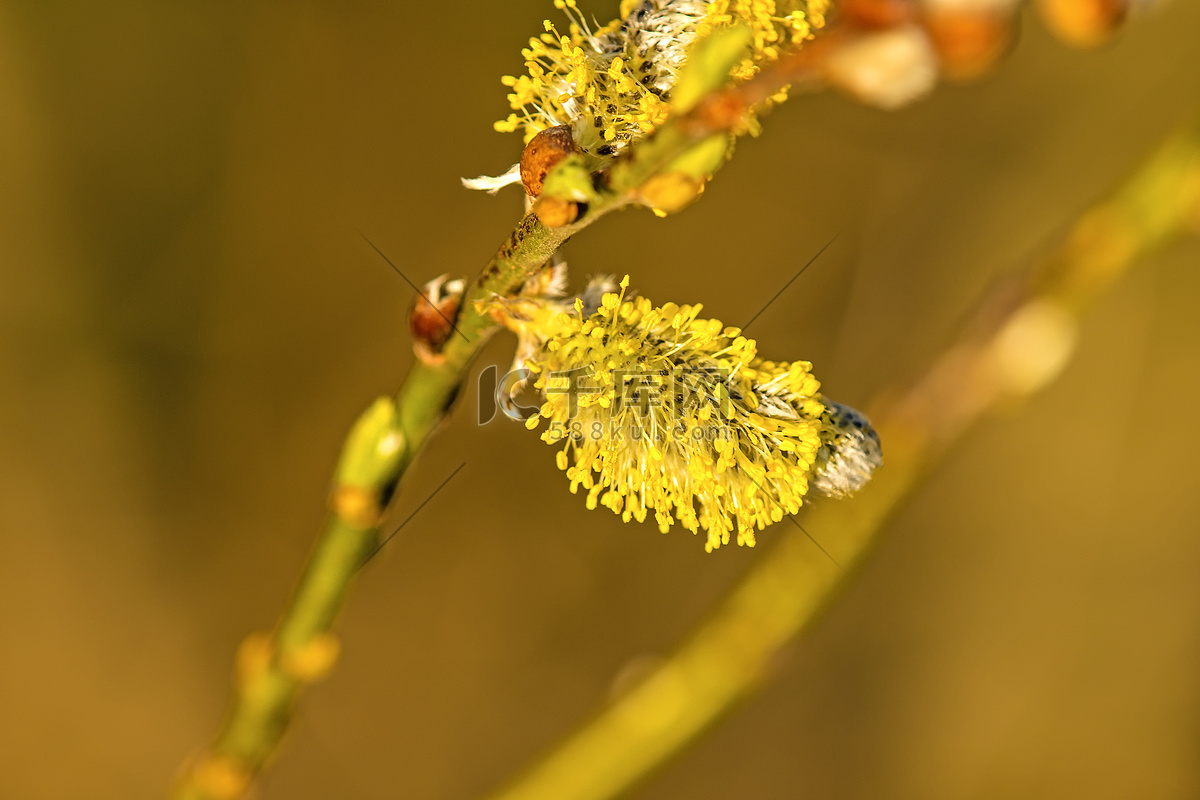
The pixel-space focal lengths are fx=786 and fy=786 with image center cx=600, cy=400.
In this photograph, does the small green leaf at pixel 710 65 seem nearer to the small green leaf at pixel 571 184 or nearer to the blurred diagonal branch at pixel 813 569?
the small green leaf at pixel 571 184

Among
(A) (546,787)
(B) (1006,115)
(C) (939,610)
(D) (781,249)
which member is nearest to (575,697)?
(A) (546,787)

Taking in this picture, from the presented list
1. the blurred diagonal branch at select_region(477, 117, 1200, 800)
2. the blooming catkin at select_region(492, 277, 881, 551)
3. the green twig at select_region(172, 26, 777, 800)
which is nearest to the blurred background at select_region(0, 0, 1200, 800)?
the blurred diagonal branch at select_region(477, 117, 1200, 800)

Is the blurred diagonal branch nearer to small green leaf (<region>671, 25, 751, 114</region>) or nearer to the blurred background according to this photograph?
the blurred background

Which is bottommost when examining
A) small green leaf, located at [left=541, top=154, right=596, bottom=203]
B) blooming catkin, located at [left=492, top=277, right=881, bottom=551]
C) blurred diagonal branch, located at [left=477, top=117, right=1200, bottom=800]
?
blurred diagonal branch, located at [left=477, top=117, right=1200, bottom=800]

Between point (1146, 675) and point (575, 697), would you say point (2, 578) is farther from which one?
point (1146, 675)

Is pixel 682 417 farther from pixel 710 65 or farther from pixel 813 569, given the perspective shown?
pixel 813 569

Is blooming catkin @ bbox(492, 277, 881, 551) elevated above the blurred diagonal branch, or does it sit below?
above

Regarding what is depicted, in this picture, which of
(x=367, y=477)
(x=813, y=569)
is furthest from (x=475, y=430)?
(x=367, y=477)
